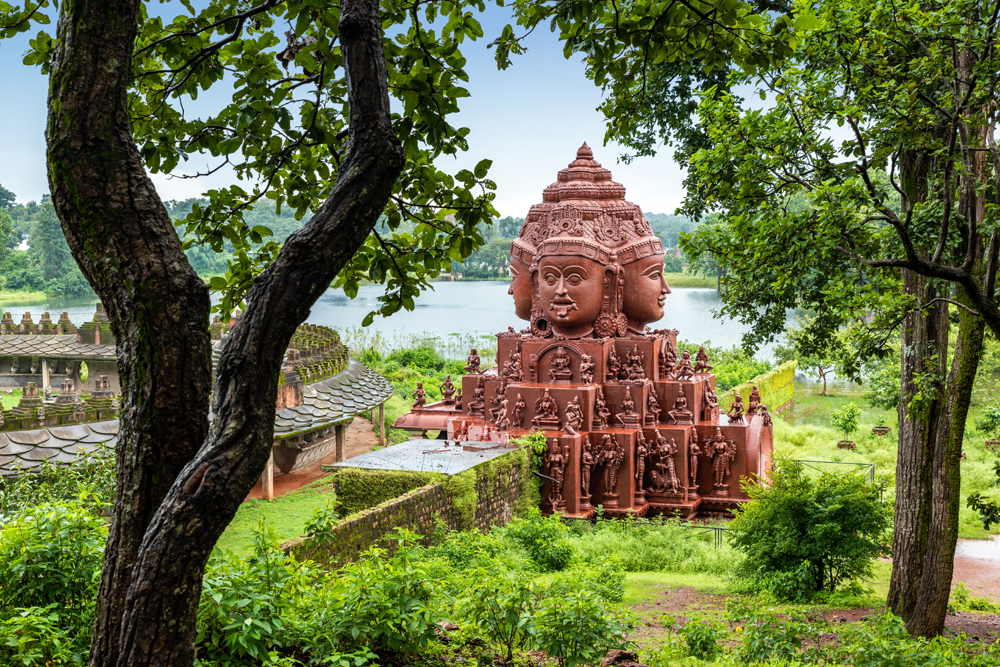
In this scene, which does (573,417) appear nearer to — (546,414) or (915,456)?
(546,414)

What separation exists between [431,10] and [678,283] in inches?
2356

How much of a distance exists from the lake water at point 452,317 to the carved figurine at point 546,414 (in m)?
20.3

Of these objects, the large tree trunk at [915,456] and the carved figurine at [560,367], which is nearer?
the large tree trunk at [915,456]

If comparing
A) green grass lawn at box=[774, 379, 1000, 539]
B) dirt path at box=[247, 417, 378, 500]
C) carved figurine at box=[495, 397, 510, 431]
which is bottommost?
dirt path at box=[247, 417, 378, 500]

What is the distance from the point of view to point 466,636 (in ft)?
18.2

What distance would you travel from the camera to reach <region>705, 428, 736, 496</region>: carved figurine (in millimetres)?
16359

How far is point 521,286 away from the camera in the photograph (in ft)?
55.4

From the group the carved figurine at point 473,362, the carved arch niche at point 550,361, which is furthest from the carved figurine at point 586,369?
the carved figurine at point 473,362

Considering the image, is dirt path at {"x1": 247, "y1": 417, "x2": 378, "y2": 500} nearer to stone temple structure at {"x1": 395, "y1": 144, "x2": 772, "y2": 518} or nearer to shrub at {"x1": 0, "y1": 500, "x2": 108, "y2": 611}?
stone temple structure at {"x1": 395, "y1": 144, "x2": 772, "y2": 518}

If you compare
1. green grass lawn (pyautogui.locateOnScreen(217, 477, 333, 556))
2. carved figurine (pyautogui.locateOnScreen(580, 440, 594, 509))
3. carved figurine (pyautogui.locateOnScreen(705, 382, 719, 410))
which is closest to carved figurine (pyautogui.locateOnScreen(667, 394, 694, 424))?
carved figurine (pyautogui.locateOnScreen(705, 382, 719, 410))

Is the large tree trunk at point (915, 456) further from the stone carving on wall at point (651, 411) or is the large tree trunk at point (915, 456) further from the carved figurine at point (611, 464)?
the stone carving on wall at point (651, 411)

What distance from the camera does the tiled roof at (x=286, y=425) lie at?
1214cm

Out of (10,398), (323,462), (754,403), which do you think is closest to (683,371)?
(754,403)

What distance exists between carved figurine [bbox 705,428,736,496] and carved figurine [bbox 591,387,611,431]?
237 centimetres
